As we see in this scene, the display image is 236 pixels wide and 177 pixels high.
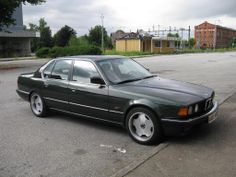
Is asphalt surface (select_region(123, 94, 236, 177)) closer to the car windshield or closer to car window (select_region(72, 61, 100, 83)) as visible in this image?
the car windshield

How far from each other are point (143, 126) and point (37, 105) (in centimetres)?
307

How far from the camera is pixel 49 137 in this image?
5.23 m

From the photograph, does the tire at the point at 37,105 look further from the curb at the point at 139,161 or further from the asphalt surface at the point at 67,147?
the curb at the point at 139,161

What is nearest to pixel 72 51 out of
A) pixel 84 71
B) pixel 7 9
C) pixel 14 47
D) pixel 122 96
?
pixel 7 9

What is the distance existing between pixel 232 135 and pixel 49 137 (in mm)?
3235

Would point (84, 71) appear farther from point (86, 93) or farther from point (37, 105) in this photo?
point (37, 105)

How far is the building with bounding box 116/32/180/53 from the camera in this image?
6056cm

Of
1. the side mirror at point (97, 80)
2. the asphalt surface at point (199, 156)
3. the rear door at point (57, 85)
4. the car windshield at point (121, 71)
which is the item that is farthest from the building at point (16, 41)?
the asphalt surface at point (199, 156)

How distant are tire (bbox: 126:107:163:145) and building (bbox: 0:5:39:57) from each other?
146ft

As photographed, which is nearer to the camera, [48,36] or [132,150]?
[132,150]

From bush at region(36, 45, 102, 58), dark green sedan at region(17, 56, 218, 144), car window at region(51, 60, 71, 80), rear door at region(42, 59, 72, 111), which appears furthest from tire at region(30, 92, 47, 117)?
bush at region(36, 45, 102, 58)

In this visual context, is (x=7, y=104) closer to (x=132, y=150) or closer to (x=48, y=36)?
(x=132, y=150)

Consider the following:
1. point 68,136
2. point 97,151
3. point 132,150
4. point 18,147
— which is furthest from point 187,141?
point 18,147

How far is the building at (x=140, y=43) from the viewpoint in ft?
199
